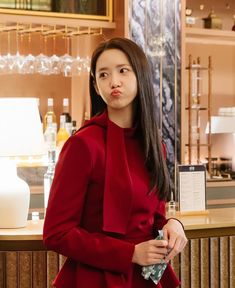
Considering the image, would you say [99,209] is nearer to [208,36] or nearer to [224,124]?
[208,36]

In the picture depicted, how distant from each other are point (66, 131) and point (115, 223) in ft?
10.1

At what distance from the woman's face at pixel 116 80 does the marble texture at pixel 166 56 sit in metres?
2.74

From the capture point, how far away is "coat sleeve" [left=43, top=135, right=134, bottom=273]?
5.37ft

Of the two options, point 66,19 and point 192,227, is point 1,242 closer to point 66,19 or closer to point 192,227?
point 192,227

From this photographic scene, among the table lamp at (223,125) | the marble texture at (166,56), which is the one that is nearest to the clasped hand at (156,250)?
the marble texture at (166,56)

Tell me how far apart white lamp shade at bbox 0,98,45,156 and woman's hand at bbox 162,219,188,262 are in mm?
1120

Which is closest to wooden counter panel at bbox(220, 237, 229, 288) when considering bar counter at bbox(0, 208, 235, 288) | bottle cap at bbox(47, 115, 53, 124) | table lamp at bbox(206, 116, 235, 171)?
bar counter at bbox(0, 208, 235, 288)

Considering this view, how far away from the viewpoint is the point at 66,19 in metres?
4.39

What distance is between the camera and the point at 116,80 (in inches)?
67.4

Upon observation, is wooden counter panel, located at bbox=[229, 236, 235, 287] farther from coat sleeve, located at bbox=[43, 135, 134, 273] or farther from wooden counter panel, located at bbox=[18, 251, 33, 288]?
coat sleeve, located at bbox=[43, 135, 134, 273]

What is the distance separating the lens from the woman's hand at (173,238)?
1.73 meters

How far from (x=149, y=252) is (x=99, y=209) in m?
0.16

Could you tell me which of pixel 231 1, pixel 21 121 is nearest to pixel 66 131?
pixel 21 121

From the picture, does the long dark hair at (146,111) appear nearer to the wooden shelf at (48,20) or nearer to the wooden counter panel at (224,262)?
the wooden counter panel at (224,262)
